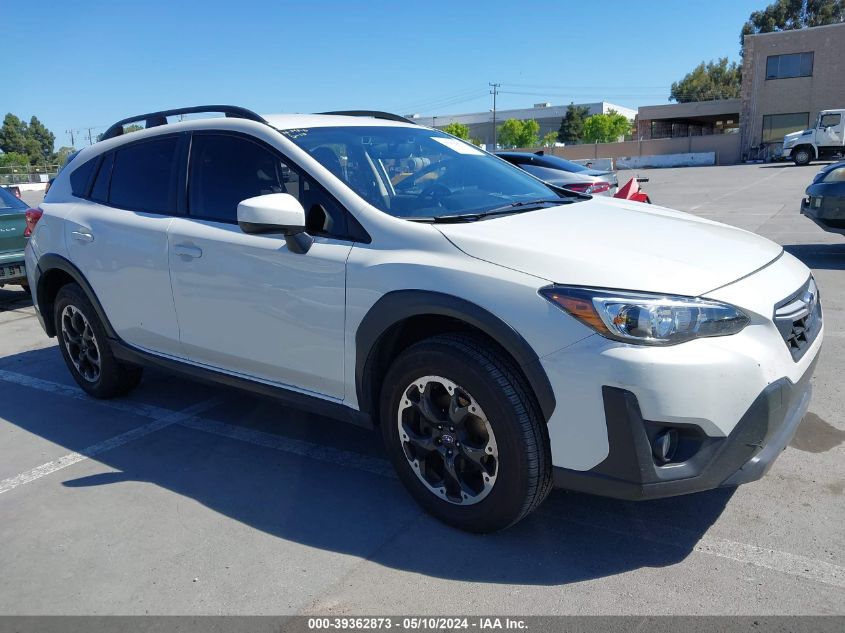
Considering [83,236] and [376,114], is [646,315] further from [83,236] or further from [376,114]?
[83,236]

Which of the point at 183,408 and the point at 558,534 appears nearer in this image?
the point at 558,534

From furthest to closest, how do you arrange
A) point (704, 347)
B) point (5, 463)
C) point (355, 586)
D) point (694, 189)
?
point (694, 189) < point (5, 463) < point (355, 586) < point (704, 347)

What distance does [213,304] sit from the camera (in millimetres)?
3654

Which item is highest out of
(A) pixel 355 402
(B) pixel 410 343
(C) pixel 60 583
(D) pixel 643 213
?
(D) pixel 643 213

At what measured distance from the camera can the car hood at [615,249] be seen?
254cm

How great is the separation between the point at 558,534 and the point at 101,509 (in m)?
2.21

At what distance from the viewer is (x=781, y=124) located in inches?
1854

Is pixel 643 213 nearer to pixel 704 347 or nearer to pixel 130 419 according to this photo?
pixel 704 347

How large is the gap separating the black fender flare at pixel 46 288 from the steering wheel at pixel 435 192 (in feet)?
7.66

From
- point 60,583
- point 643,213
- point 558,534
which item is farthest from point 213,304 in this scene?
point 643,213

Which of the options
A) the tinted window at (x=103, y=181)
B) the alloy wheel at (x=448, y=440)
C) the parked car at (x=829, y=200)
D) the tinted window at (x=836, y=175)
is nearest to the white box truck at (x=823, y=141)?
the parked car at (x=829, y=200)

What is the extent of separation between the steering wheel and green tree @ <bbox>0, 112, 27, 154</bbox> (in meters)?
120

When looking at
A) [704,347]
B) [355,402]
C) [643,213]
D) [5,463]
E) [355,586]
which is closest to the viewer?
[704,347]

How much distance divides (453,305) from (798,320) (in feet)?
4.65
